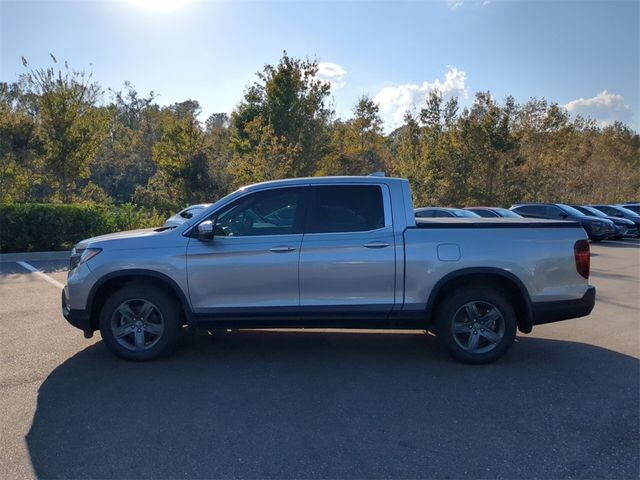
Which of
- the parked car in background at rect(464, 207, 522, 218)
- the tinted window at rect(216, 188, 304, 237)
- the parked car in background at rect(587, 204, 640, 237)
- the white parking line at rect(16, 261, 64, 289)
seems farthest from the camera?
the parked car in background at rect(587, 204, 640, 237)

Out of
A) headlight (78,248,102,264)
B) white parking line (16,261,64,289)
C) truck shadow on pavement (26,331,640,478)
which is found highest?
headlight (78,248,102,264)

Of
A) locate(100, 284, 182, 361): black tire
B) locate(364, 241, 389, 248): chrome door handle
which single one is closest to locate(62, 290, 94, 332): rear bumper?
locate(100, 284, 182, 361): black tire

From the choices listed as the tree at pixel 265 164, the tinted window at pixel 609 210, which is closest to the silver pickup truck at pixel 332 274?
the tree at pixel 265 164

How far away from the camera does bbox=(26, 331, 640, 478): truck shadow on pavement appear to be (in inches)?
134

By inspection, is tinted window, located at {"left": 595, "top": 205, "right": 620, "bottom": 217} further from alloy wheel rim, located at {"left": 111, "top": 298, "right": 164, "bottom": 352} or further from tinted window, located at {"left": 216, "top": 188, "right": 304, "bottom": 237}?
alloy wheel rim, located at {"left": 111, "top": 298, "right": 164, "bottom": 352}

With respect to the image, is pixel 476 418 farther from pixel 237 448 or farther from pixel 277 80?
pixel 277 80

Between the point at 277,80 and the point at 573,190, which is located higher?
the point at 277,80

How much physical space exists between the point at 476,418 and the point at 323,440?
1.30m

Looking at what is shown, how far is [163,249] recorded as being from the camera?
5.26 metres

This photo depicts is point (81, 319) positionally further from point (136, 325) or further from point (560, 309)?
point (560, 309)

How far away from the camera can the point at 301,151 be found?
24234mm

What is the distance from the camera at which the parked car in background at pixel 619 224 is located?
22.5 meters

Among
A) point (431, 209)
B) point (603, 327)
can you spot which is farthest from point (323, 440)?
point (431, 209)

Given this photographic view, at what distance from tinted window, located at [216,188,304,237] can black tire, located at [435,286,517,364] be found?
→ 1795 mm
